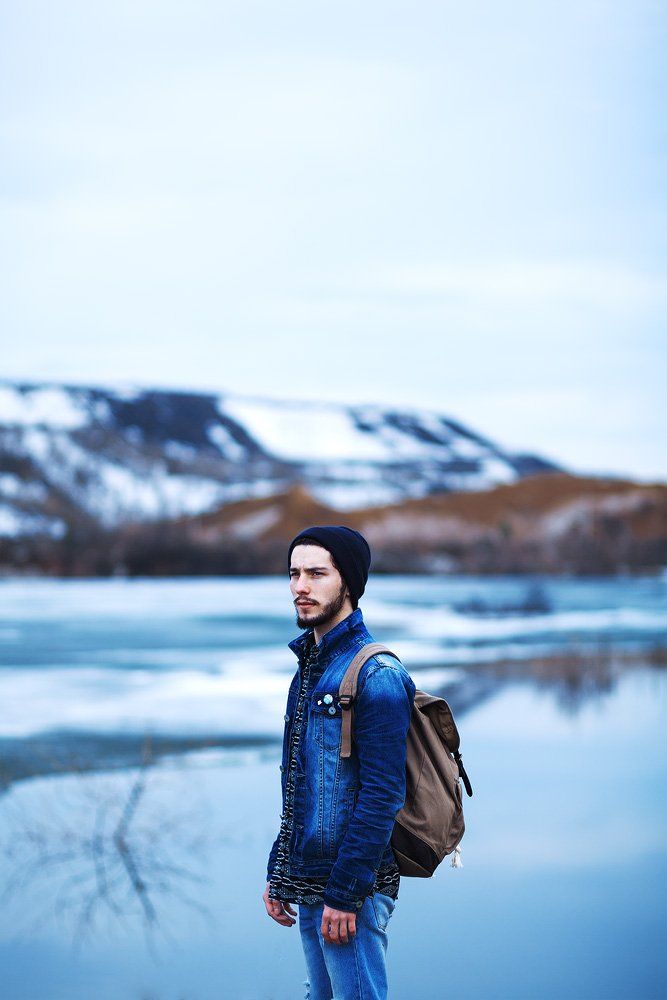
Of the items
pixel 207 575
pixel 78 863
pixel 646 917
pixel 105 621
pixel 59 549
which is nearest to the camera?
pixel 646 917

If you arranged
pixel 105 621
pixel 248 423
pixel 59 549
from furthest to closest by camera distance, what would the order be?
pixel 248 423, pixel 59 549, pixel 105 621

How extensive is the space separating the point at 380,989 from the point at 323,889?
0.22 m

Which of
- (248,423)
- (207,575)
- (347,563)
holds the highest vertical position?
(248,423)

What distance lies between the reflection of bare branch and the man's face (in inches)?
96.3

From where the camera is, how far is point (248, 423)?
6203cm

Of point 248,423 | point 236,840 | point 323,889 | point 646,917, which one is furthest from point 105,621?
point 248,423

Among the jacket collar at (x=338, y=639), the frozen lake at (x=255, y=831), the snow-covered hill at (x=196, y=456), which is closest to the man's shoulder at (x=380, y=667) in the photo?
the jacket collar at (x=338, y=639)

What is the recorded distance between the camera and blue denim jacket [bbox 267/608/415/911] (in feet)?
6.88

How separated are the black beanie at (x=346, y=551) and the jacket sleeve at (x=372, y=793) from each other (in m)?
0.24

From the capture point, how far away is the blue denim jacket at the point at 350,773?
2096mm

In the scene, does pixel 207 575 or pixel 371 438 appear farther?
pixel 371 438

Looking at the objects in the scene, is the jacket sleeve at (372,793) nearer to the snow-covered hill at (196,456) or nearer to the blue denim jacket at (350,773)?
the blue denim jacket at (350,773)

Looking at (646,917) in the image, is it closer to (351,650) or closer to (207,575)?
(351,650)

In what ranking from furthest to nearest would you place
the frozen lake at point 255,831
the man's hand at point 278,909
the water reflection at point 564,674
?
the water reflection at point 564,674 → the frozen lake at point 255,831 → the man's hand at point 278,909
